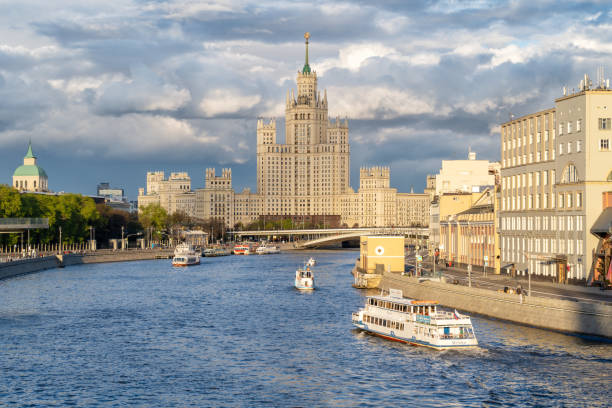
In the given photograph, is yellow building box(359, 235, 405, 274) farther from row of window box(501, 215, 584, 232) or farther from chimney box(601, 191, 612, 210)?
chimney box(601, 191, 612, 210)

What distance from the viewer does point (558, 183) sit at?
91.6 m

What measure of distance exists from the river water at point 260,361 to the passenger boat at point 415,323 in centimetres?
101

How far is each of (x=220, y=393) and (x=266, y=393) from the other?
9.47 ft

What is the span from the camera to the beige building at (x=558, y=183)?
278ft

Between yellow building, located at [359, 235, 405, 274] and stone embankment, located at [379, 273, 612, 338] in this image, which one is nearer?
stone embankment, located at [379, 273, 612, 338]

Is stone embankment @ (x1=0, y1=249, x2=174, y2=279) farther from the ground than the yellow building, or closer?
closer

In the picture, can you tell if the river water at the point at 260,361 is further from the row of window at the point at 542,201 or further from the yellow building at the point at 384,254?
the yellow building at the point at 384,254

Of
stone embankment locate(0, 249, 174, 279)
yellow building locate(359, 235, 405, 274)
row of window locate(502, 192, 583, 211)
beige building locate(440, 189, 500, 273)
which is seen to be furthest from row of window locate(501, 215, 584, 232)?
stone embankment locate(0, 249, 174, 279)

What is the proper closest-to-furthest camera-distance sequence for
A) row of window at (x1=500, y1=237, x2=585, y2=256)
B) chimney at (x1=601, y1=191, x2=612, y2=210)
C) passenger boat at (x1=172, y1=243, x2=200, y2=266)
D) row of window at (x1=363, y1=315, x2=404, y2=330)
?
row of window at (x1=363, y1=315, x2=404, y2=330) → chimney at (x1=601, y1=191, x2=612, y2=210) → row of window at (x1=500, y1=237, x2=585, y2=256) → passenger boat at (x1=172, y1=243, x2=200, y2=266)

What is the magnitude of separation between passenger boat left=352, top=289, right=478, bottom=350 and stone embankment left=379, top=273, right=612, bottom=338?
7914 mm

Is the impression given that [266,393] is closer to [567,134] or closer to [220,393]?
[220,393]

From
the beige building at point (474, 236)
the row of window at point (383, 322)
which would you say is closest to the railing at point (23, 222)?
the beige building at point (474, 236)

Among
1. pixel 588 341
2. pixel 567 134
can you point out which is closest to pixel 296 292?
pixel 567 134

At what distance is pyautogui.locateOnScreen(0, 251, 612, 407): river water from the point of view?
49750 mm
